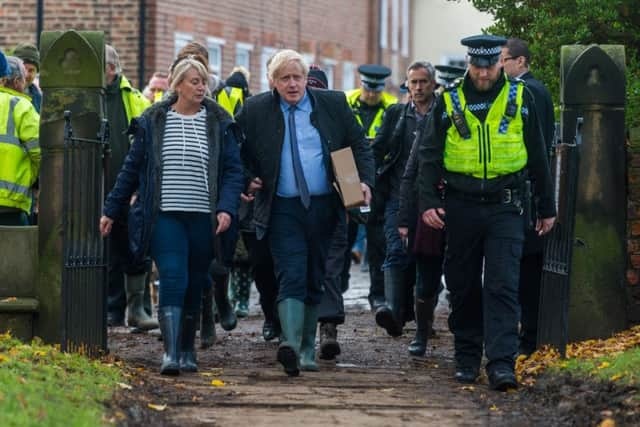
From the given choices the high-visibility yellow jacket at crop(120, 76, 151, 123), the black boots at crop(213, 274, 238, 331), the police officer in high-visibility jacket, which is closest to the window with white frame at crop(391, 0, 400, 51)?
the high-visibility yellow jacket at crop(120, 76, 151, 123)

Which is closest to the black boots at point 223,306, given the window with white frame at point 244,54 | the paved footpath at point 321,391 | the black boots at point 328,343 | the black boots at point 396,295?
the paved footpath at point 321,391

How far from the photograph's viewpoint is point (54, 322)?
1088cm

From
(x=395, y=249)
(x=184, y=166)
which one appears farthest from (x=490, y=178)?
(x=395, y=249)

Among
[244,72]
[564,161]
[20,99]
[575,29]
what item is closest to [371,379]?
[564,161]

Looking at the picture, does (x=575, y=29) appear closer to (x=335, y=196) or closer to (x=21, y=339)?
(x=335, y=196)

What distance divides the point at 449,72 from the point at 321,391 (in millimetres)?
4738

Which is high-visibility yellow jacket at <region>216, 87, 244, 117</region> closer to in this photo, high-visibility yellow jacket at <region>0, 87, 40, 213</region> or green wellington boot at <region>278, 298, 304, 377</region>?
high-visibility yellow jacket at <region>0, 87, 40, 213</region>

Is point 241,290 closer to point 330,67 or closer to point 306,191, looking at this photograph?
point 306,191

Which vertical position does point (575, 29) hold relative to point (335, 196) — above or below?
above

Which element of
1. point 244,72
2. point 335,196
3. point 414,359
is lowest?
point 414,359

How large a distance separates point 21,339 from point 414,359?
8.88 feet

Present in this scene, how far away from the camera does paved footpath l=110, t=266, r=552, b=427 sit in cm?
873

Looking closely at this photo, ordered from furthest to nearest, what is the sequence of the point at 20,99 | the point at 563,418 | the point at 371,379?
the point at 20,99 → the point at 371,379 → the point at 563,418

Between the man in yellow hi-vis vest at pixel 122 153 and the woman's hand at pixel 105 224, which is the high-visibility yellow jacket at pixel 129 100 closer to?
the man in yellow hi-vis vest at pixel 122 153
